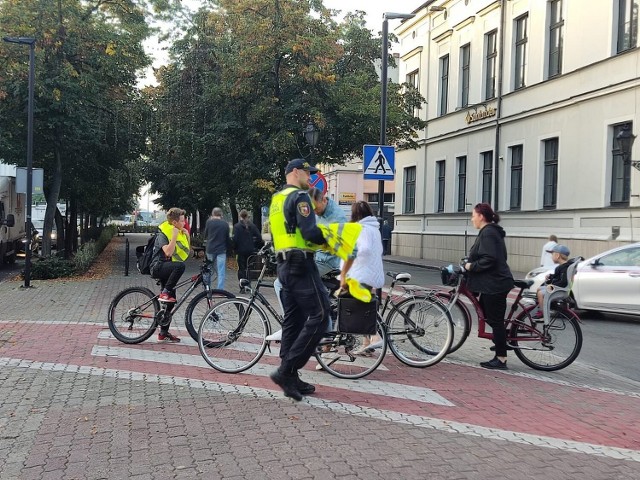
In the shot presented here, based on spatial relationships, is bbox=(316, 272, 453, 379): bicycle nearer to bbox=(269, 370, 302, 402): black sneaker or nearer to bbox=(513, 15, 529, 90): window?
bbox=(269, 370, 302, 402): black sneaker

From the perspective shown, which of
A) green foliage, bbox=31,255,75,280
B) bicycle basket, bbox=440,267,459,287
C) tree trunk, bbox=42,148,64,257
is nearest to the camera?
bicycle basket, bbox=440,267,459,287

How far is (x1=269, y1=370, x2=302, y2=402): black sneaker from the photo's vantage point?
527 centimetres

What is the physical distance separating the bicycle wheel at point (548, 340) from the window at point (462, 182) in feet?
66.5

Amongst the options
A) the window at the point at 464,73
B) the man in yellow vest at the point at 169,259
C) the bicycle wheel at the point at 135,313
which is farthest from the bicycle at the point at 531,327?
the window at the point at 464,73

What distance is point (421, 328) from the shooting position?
6.66 m

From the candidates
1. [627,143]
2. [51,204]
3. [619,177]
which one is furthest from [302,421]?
[51,204]

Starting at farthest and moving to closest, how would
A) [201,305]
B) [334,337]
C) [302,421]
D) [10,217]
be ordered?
1. [10,217]
2. [201,305]
3. [334,337]
4. [302,421]

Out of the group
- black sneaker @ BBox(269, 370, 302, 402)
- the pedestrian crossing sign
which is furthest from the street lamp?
black sneaker @ BBox(269, 370, 302, 402)

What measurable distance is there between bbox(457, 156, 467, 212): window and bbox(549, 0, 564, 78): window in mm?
6300

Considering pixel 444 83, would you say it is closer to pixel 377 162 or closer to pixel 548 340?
pixel 377 162

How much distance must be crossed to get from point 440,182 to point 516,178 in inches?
242

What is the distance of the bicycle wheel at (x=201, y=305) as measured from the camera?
6.58 meters

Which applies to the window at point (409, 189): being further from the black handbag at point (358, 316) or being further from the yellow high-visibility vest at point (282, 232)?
the yellow high-visibility vest at point (282, 232)

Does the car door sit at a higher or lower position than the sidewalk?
higher
